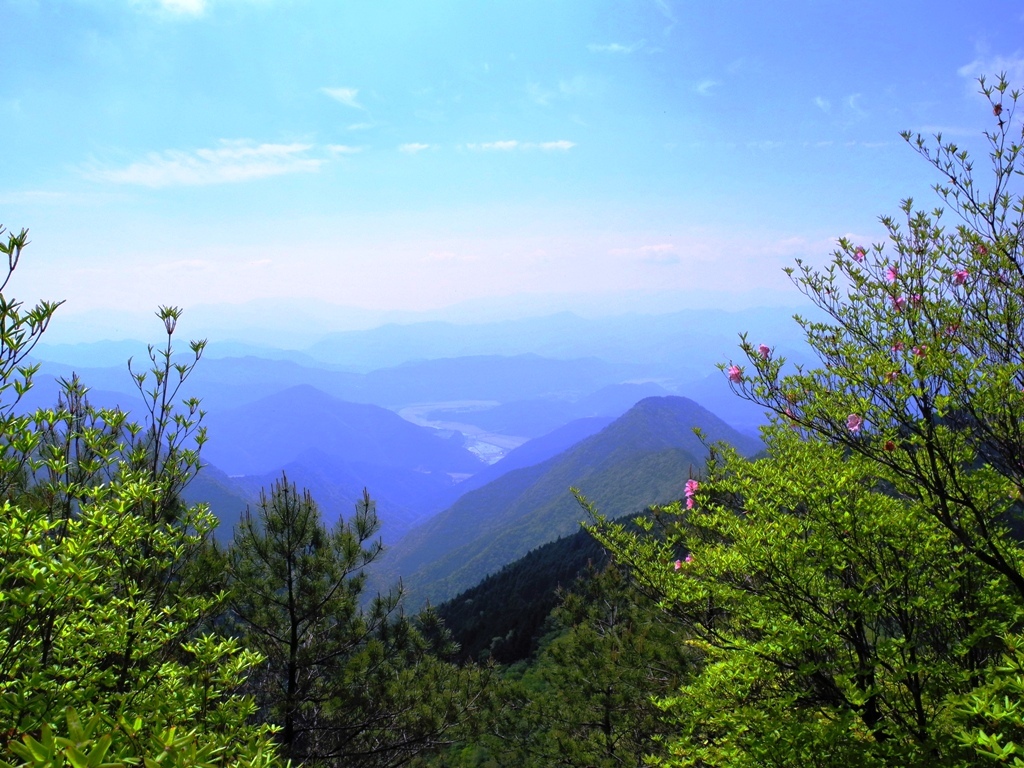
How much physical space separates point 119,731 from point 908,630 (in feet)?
22.2

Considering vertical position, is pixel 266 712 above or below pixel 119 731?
below

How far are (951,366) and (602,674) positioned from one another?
10.3m

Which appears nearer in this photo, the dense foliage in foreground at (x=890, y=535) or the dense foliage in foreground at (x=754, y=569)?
the dense foliage in foreground at (x=754, y=569)

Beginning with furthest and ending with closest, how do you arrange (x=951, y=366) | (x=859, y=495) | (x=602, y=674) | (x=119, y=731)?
(x=602, y=674) < (x=859, y=495) < (x=951, y=366) < (x=119, y=731)

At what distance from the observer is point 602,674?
1208 cm

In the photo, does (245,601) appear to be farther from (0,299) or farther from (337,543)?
(0,299)

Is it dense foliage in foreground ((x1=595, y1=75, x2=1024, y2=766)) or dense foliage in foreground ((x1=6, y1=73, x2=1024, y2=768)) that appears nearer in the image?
dense foliage in foreground ((x1=6, y1=73, x2=1024, y2=768))

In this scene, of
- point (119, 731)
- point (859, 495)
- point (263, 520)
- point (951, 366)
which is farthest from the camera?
point (263, 520)

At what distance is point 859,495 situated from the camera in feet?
19.7

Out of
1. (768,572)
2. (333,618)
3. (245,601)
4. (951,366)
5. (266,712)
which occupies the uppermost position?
(951,366)

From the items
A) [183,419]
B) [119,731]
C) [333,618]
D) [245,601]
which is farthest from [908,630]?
[245,601]

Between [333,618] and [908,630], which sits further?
[333,618]

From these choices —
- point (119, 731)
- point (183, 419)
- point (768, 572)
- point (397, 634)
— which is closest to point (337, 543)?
point (397, 634)

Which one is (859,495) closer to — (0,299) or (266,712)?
(0,299)
